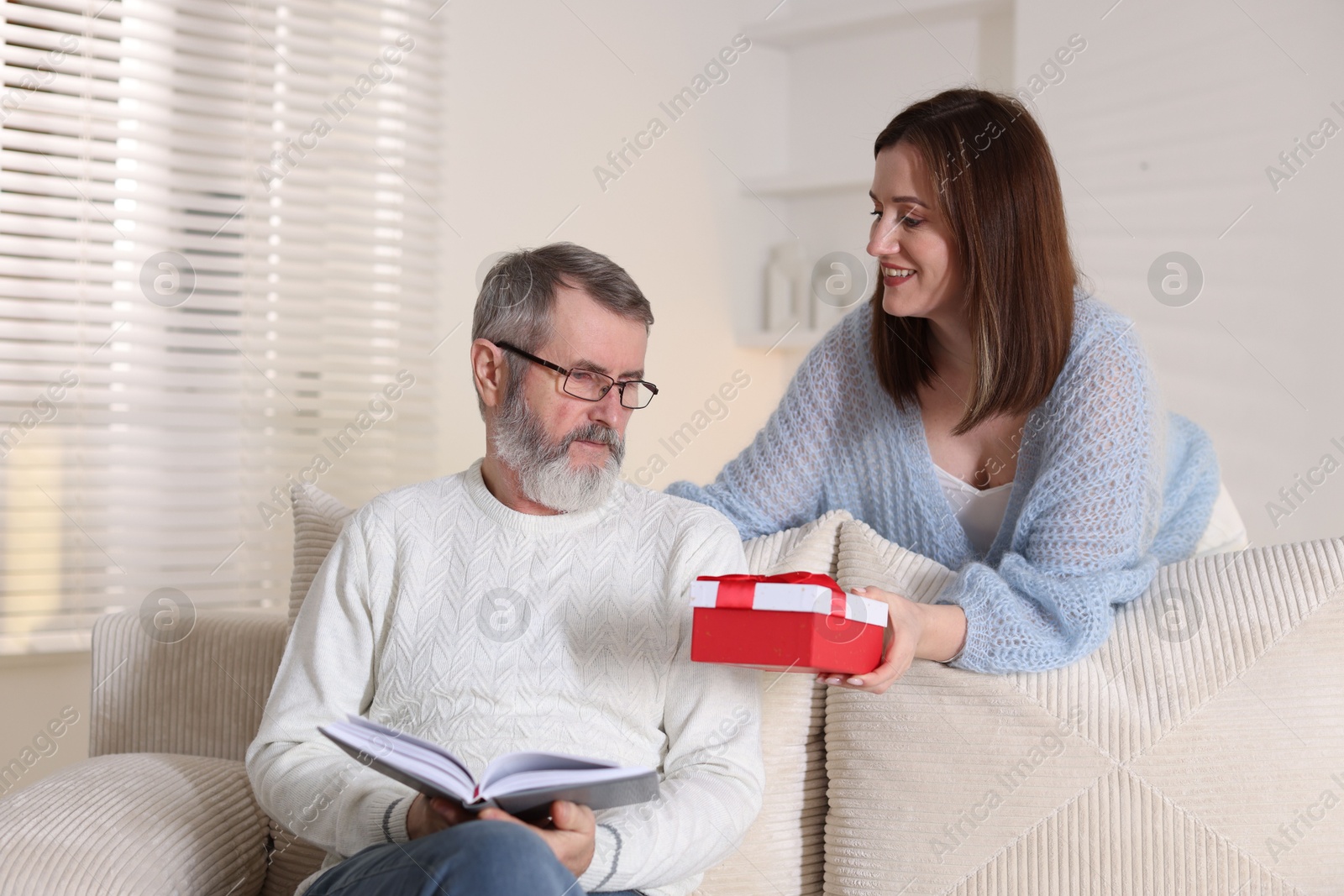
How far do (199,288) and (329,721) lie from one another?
171cm

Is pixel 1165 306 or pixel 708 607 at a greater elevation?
pixel 1165 306

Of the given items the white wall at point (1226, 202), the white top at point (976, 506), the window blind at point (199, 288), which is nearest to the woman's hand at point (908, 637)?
the white top at point (976, 506)

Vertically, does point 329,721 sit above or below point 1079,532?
below

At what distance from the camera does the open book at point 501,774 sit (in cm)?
101

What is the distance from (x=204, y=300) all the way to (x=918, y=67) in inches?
85.5

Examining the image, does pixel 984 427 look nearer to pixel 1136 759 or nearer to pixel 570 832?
pixel 1136 759

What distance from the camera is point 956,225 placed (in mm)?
1738

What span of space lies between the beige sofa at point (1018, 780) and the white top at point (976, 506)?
8.8 inches

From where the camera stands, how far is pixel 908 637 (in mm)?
1395

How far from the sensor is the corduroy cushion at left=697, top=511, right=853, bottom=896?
59.2 inches

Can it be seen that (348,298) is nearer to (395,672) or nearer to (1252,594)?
(395,672)

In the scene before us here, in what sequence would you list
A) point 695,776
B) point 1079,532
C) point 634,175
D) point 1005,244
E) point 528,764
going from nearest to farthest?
point 528,764
point 695,776
point 1079,532
point 1005,244
point 634,175

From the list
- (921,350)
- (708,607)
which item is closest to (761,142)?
(921,350)

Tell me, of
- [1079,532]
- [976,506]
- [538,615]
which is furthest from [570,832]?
[976,506]
